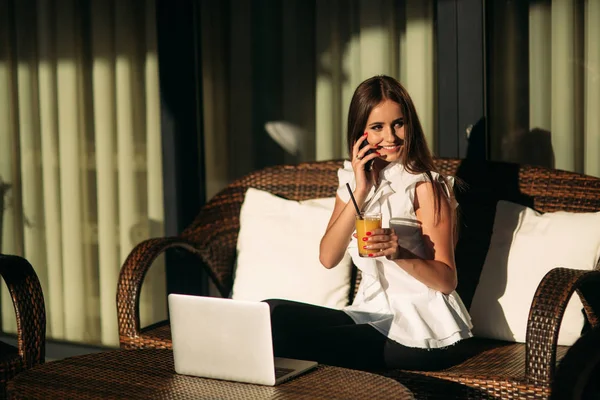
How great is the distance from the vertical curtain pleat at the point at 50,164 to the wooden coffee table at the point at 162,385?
84.4 inches

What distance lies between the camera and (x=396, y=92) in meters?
2.49

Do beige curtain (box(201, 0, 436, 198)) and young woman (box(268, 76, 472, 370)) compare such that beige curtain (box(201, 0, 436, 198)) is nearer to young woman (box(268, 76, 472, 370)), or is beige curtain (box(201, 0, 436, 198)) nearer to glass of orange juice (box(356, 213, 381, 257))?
young woman (box(268, 76, 472, 370))

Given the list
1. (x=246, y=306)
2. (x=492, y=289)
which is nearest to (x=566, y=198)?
(x=492, y=289)

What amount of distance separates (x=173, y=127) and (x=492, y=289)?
1668 mm

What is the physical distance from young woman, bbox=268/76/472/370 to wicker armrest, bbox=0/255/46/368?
76 centimetres

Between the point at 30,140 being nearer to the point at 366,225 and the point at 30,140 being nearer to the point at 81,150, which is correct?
the point at 81,150

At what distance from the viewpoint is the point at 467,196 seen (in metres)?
2.81

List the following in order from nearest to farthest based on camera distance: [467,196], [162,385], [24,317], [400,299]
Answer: [162,385] < [400,299] < [24,317] < [467,196]

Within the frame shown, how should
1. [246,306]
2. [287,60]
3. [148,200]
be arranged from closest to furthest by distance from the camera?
1. [246,306]
2. [287,60]
3. [148,200]

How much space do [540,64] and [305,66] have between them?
964 mm

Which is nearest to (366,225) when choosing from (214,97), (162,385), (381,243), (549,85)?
(381,243)

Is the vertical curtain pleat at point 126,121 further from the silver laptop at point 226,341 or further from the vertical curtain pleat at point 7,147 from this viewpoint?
the silver laptop at point 226,341

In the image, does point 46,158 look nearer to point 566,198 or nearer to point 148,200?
point 148,200

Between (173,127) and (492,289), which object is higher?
(173,127)
